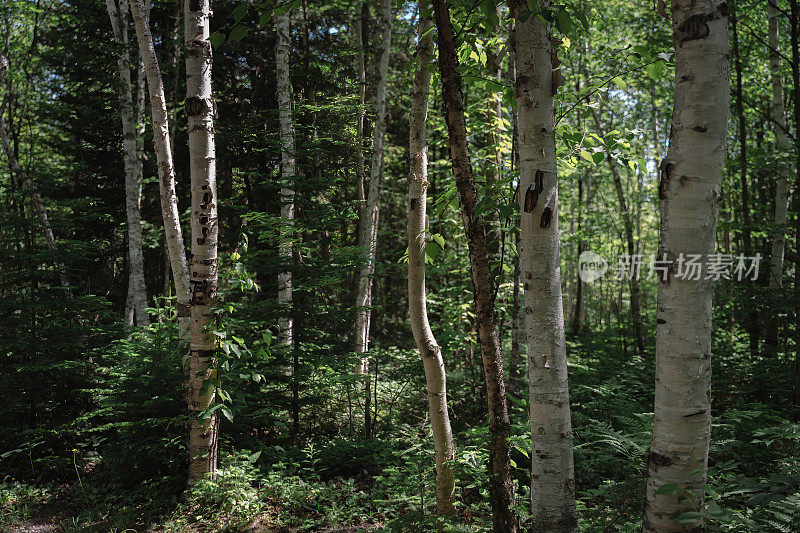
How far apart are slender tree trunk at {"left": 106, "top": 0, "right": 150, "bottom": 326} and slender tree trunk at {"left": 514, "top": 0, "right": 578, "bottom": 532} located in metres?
8.25

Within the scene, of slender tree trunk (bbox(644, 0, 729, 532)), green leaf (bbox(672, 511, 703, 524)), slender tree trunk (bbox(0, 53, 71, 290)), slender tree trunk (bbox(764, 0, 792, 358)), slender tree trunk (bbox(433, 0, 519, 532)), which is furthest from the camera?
slender tree trunk (bbox(764, 0, 792, 358))

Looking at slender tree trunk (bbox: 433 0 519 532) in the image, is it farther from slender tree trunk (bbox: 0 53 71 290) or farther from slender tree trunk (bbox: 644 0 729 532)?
slender tree trunk (bbox: 0 53 71 290)

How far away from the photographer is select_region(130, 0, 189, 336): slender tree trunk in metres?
5.88

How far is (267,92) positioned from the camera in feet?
36.6

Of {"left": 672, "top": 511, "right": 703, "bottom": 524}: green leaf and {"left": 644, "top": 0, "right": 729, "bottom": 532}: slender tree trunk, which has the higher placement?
{"left": 644, "top": 0, "right": 729, "bottom": 532}: slender tree trunk

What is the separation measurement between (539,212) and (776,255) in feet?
28.3

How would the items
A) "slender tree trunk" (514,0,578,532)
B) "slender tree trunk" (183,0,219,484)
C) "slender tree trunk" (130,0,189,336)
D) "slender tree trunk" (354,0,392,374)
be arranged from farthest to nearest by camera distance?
"slender tree trunk" (354,0,392,374) → "slender tree trunk" (130,0,189,336) → "slender tree trunk" (183,0,219,484) → "slender tree trunk" (514,0,578,532)

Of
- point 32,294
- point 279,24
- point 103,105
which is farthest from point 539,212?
point 103,105

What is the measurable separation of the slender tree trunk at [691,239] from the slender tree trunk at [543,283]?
0.48 m

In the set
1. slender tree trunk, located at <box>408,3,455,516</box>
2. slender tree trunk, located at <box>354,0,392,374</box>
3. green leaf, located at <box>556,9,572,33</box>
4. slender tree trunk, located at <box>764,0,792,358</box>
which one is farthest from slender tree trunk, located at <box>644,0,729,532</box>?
slender tree trunk, located at <box>764,0,792,358</box>

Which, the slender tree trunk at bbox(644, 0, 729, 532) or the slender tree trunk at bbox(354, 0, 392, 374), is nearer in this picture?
the slender tree trunk at bbox(644, 0, 729, 532)

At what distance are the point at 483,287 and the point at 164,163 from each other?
16.6 feet

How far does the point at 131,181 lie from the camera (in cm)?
919

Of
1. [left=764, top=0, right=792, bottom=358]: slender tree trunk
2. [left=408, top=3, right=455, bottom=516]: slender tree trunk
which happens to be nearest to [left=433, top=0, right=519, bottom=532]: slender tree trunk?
[left=408, top=3, right=455, bottom=516]: slender tree trunk
